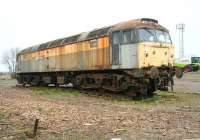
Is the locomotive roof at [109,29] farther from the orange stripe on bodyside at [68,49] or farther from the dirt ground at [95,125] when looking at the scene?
the dirt ground at [95,125]

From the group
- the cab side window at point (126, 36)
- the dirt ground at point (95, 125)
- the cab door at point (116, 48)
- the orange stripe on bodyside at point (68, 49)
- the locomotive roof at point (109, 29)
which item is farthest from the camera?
the orange stripe on bodyside at point (68, 49)

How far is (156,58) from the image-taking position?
1961 cm

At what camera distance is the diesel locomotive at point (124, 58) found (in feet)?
63.1

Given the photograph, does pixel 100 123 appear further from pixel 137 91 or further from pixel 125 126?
pixel 137 91

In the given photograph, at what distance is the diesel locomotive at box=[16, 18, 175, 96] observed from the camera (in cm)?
1923

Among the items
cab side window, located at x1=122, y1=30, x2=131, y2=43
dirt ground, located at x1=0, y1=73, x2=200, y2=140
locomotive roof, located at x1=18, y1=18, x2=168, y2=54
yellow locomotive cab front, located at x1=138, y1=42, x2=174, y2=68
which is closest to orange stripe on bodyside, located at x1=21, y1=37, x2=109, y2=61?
locomotive roof, located at x1=18, y1=18, x2=168, y2=54

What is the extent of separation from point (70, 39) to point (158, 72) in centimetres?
850

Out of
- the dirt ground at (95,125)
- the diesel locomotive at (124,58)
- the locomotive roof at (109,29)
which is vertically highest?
the locomotive roof at (109,29)

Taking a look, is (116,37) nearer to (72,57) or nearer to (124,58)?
(124,58)

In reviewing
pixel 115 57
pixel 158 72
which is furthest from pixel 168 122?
pixel 115 57

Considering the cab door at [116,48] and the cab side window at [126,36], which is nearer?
the cab side window at [126,36]

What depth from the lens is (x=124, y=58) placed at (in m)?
19.9

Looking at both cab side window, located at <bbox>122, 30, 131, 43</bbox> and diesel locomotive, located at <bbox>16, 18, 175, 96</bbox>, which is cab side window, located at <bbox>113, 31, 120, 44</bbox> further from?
cab side window, located at <bbox>122, 30, 131, 43</bbox>

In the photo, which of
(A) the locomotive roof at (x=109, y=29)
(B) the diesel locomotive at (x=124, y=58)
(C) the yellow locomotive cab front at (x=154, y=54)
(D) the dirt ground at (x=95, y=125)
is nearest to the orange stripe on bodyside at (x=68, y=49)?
(B) the diesel locomotive at (x=124, y=58)
